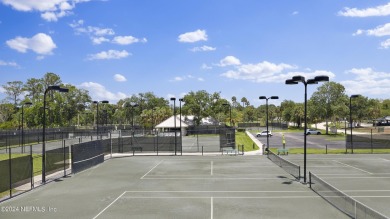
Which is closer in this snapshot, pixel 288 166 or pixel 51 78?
pixel 288 166

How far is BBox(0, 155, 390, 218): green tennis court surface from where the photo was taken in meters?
17.2

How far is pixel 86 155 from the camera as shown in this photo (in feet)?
107

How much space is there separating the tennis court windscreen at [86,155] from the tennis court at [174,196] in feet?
3.13

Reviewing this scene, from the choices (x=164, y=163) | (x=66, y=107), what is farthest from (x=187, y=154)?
(x=66, y=107)

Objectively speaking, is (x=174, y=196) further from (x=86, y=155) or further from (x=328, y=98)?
(x=328, y=98)

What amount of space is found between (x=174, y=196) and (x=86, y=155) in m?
14.9

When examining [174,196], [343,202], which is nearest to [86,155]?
[174,196]

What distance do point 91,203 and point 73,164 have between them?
11.3 m

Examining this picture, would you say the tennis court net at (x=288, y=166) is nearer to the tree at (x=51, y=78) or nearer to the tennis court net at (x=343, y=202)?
the tennis court net at (x=343, y=202)

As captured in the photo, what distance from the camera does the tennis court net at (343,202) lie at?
13.6 meters

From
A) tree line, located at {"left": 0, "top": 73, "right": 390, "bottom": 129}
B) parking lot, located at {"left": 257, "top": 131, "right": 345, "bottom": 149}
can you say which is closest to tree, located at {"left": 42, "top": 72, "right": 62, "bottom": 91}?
tree line, located at {"left": 0, "top": 73, "right": 390, "bottom": 129}

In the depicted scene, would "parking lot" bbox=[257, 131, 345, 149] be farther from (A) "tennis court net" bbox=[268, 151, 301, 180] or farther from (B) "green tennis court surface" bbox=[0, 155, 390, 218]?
(B) "green tennis court surface" bbox=[0, 155, 390, 218]

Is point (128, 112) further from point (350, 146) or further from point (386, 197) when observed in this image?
point (386, 197)

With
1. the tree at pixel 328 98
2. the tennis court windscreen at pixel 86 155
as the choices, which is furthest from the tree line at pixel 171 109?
the tennis court windscreen at pixel 86 155
